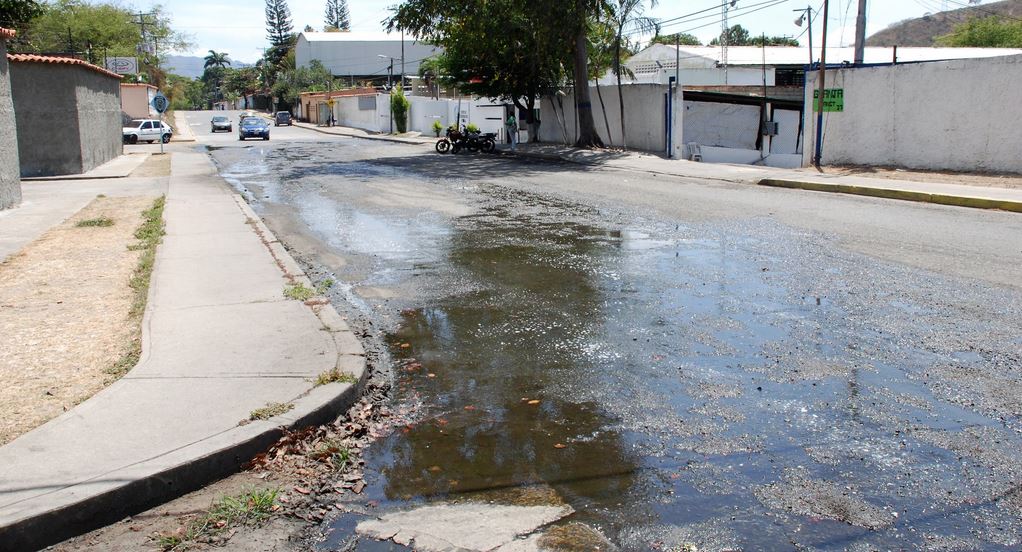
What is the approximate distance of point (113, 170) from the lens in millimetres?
28281

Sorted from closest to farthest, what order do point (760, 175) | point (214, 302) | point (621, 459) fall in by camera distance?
point (621, 459) < point (214, 302) < point (760, 175)

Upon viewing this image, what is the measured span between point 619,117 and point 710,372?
2804cm

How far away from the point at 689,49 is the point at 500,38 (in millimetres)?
29210

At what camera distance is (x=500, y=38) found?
33031 millimetres

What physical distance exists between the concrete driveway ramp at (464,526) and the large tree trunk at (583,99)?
29.9 meters

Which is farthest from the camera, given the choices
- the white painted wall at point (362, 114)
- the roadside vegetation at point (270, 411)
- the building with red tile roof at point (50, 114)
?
the white painted wall at point (362, 114)

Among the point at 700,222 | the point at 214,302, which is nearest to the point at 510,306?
the point at 214,302

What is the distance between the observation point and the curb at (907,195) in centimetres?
1482

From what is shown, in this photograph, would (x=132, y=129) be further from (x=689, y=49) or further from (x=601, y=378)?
(x=601, y=378)

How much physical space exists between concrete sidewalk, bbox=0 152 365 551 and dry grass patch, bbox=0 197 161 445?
0.85 ft

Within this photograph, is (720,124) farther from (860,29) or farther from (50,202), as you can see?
(50,202)

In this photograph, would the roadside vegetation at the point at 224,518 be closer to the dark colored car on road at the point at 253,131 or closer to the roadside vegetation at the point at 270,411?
the roadside vegetation at the point at 270,411

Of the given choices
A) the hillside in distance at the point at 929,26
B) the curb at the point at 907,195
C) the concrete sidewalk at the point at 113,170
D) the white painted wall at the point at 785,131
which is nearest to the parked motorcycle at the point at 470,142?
the white painted wall at the point at 785,131

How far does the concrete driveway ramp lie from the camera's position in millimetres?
3805
